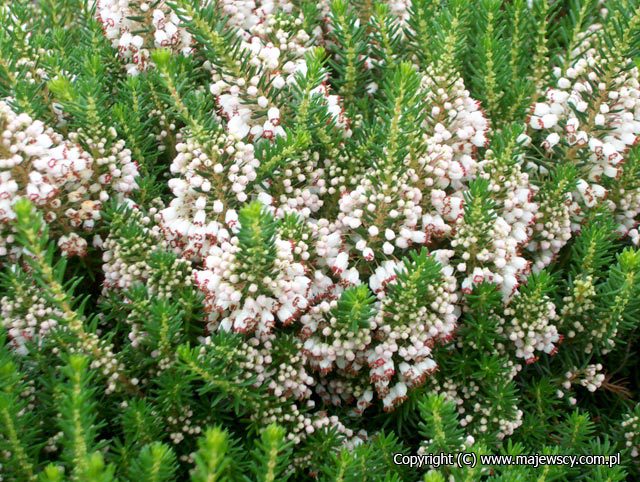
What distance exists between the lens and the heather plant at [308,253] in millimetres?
2072

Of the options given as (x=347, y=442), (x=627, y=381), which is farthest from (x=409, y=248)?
(x=627, y=381)

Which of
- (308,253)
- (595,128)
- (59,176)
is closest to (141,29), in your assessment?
(59,176)

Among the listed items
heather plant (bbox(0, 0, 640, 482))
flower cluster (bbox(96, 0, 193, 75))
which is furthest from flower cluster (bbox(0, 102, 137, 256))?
flower cluster (bbox(96, 0, 193, 75))

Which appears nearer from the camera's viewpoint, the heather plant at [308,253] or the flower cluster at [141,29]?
the heather plant at [308,253]

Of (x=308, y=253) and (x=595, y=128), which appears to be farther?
(x=595, y=128)

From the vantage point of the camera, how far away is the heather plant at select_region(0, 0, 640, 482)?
81.6 inches

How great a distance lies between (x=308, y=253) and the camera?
7.14ft

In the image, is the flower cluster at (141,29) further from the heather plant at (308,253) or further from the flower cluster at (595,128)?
the flower cluster at (595,128)

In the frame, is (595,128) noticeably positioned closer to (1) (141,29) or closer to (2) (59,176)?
(1) (141,29)

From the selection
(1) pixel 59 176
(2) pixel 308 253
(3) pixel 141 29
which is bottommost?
(2) pixel 308 253

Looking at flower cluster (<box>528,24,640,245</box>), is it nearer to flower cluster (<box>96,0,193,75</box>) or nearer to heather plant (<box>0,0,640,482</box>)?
heather plant (<box>0,0,640,482</box>)

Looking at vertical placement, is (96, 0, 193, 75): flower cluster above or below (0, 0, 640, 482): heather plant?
above

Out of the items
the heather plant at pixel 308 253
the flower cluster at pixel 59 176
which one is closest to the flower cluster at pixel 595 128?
the heather plant at pixel 308 253

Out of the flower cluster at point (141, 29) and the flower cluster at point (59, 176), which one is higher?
the flower cluster at point (141, 29)
